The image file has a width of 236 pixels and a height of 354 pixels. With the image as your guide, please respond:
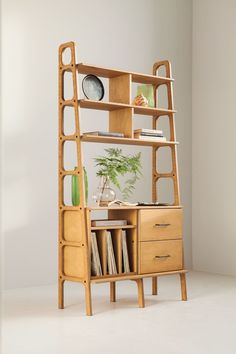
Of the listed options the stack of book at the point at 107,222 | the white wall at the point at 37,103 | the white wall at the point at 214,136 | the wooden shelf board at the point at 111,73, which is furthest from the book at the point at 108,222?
the white wall at the point at 214,136

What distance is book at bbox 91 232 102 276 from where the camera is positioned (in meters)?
4.00

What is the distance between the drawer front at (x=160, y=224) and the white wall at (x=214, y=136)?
1.57 metres

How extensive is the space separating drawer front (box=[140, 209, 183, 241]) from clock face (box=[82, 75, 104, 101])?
2.75 ft

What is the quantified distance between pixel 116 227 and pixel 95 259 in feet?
0.86

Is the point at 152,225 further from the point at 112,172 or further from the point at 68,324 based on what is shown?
the point at 68,324

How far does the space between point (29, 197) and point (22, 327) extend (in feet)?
5.51

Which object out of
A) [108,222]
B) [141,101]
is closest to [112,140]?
[141,101]

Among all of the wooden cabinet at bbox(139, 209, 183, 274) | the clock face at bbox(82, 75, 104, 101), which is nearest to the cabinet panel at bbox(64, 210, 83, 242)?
the wooden cabinet at bbox(139, 209, 183, 274)

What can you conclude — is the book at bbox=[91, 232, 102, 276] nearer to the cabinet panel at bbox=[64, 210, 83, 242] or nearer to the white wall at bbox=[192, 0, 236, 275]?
the cabinet panel at bbox=[64, 210, 83, 242]

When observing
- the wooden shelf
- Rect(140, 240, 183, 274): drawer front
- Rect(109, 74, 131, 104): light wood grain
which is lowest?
Rect(140, 240, 183, 274): drawer front

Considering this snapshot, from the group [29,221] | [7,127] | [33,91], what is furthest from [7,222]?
[33,91]

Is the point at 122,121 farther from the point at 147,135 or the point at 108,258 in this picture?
the point at 108,258

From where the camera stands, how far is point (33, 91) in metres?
5.13

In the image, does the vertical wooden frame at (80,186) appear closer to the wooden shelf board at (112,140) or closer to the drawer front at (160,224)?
the wooden shelf board at (112,140)
